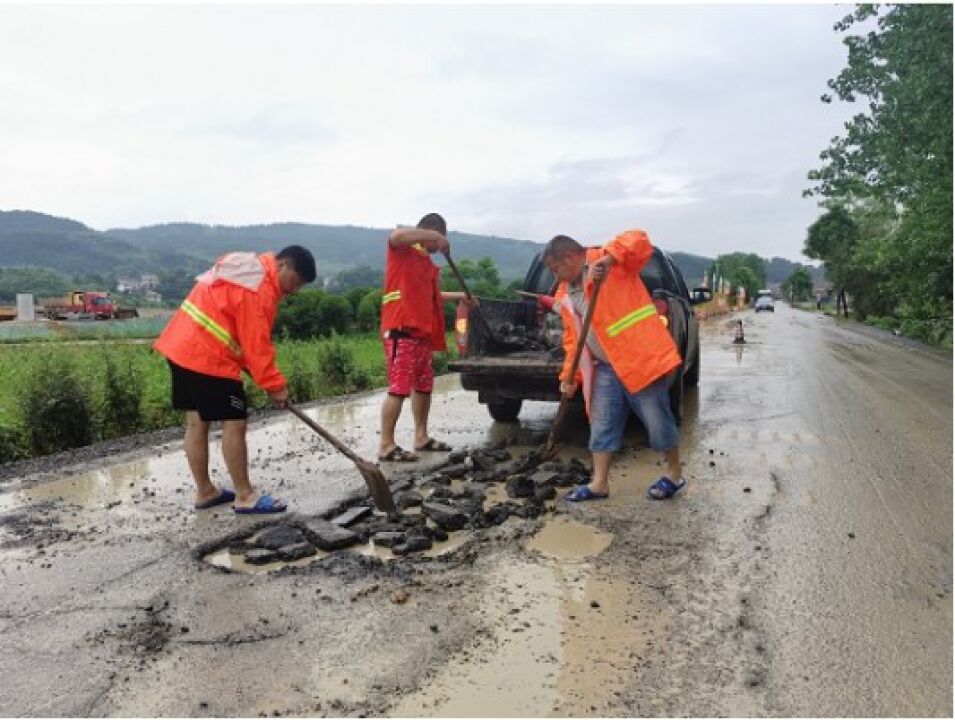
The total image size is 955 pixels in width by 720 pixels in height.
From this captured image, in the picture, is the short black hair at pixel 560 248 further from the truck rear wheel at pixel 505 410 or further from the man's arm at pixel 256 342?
the truck rear wheel at pixel 505 410

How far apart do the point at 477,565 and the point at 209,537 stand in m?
1.53

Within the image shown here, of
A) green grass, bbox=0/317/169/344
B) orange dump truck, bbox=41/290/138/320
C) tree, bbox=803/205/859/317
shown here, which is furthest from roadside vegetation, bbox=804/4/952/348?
orange dump truck, bbox=41/290/138/320

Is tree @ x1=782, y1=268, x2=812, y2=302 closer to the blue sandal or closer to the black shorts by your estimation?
the blue sandal

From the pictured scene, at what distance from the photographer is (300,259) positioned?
4691mm

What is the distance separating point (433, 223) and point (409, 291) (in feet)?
1.84

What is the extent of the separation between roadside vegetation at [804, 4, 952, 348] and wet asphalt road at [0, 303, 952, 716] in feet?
32.7

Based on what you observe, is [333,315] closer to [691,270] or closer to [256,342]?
[256,342]

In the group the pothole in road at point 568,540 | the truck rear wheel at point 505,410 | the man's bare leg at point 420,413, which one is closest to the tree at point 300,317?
the truck rear wheel at point 505,410

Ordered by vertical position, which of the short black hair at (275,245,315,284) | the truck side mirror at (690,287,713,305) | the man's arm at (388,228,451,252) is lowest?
the truck side mirror at (690,287,713,305)

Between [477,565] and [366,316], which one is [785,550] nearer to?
[477,565]

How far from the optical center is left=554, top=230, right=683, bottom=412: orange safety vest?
4629 mm

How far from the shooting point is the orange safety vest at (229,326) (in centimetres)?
447

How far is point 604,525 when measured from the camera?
14.3 feet

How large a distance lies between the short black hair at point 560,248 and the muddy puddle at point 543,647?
6.03 ft
